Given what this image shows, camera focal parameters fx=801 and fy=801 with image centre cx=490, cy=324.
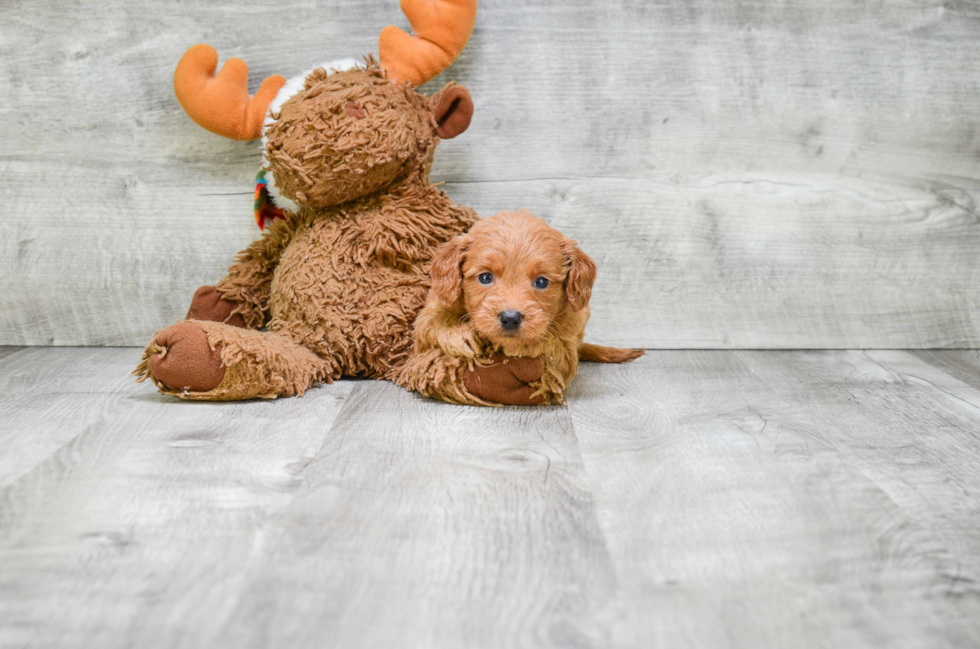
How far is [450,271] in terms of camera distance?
112cm

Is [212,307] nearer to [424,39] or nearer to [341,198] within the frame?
[341,198]

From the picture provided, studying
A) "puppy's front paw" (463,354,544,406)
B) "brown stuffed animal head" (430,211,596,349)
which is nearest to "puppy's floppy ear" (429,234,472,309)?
"brown stuffed animal head" (430,211,596,349)

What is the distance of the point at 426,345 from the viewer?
1.21 metres

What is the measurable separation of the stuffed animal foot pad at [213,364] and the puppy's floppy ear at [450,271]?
0.86ft

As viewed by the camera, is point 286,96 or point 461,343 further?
point 286,96

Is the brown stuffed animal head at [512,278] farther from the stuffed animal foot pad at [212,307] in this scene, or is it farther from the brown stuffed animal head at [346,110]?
the stuffed animal foot pad at [212,307]

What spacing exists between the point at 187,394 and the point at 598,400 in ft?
1.95

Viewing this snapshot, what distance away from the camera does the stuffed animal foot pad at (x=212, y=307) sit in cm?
136

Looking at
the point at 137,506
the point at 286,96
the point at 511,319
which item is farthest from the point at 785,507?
the point at 286,96

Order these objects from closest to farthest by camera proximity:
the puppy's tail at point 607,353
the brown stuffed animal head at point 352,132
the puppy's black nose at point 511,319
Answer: the puppy's black nose at point 511,319 < the brown stuffed animal head at point 352,132 < the puppy's tail at point 607,353

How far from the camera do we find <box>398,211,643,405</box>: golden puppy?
3.59 feet

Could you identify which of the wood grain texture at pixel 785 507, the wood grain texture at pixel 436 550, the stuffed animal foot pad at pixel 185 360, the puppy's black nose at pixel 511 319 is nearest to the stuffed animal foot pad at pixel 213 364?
the stuffed animal foot pad at pixel 185 360

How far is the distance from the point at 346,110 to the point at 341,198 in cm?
14

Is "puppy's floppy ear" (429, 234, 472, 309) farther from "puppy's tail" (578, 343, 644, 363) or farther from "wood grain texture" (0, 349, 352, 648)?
"puppy's tail" (578, 343, 644, 363)
